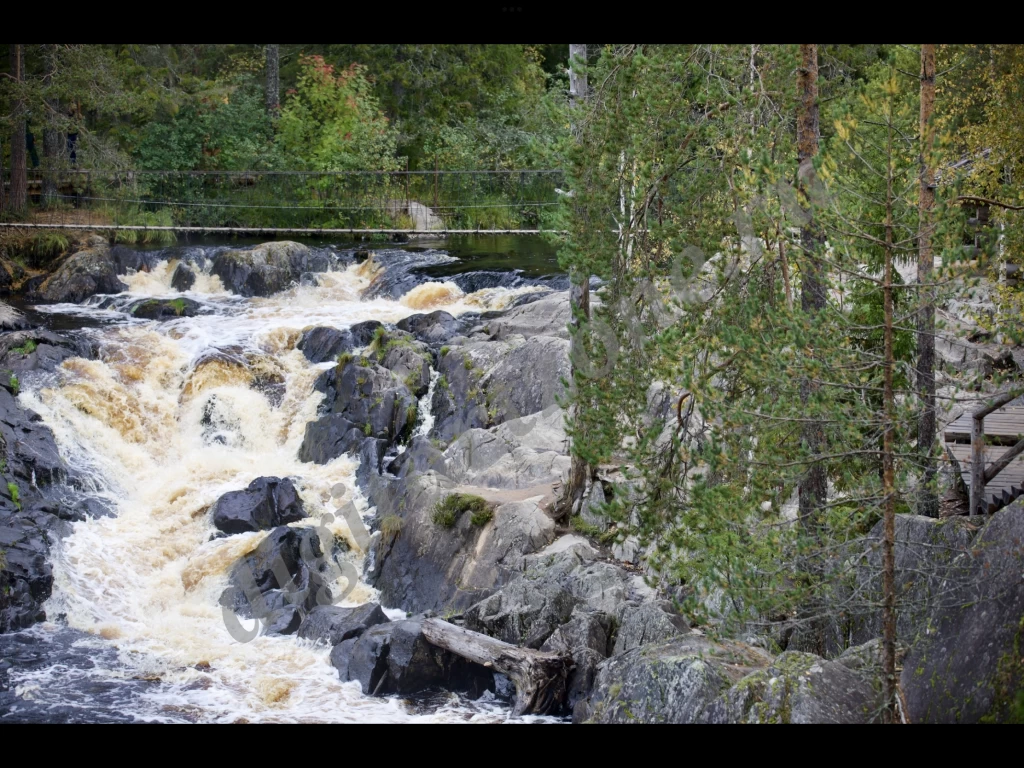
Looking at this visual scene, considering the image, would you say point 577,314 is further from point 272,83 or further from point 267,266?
point 272,83

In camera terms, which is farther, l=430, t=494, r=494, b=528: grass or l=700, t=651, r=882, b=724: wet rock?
l=430, t=494, r=494, b=528: grass

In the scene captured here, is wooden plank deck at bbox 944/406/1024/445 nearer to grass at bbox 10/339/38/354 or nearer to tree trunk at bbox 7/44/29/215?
grass at bbox 10/339/38/354

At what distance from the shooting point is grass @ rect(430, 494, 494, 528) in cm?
986

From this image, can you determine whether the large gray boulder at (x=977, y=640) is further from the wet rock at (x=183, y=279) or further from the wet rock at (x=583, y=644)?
the wet rock at (x=183, y=279)

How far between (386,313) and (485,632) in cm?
728

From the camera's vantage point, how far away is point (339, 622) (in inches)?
365

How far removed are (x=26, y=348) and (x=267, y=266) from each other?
470 centimetres

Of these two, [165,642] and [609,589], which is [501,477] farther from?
[165,642]

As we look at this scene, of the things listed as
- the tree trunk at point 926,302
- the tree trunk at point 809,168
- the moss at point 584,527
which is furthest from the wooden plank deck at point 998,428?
the moss at point 584,527

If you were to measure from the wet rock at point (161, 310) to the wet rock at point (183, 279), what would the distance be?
1253 mm

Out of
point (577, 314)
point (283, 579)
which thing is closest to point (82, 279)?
point (283, 579)

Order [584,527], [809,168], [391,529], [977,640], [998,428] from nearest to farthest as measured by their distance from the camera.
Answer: [977,640] → [809,168] → [998,428] → [584,527] → [391,529]

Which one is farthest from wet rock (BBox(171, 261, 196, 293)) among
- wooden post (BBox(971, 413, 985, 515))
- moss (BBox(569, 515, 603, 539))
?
wooden post (BBox(971, 413, 985, 515))

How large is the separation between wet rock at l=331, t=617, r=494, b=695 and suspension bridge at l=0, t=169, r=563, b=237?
12814 mm
